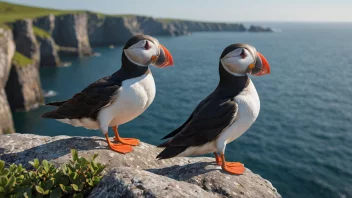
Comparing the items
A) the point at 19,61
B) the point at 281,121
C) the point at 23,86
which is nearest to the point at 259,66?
the point at 281,121

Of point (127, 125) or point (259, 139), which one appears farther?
point (127, 125)

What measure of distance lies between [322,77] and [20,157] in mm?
70983

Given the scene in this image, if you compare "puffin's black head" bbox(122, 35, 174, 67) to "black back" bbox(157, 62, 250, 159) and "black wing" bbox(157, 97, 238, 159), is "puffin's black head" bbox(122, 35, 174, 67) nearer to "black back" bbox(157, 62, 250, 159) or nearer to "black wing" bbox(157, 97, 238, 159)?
"black back" bbox(157, 62, 250, 159)

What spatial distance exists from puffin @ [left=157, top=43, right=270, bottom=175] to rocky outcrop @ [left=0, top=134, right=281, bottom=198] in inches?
15.7

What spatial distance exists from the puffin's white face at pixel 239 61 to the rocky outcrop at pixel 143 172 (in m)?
2.14

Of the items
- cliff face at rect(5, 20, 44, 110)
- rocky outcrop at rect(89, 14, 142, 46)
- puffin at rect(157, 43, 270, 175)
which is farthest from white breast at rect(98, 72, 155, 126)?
rocky outcrop at rect(89, 14, 142, 46)

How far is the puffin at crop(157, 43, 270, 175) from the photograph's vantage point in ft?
20.4

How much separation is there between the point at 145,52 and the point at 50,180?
3.57 m

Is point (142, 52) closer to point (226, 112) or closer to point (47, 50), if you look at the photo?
point (226, 112)

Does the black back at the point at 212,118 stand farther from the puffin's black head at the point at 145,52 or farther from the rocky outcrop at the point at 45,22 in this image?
the rocky outcrop at the point at 45,22

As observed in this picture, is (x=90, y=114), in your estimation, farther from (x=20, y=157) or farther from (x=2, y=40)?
(x=2, y=40)

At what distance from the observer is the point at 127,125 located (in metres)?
41.3

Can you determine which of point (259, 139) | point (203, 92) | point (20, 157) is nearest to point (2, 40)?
point (203, 92)

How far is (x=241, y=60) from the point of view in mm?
6332
